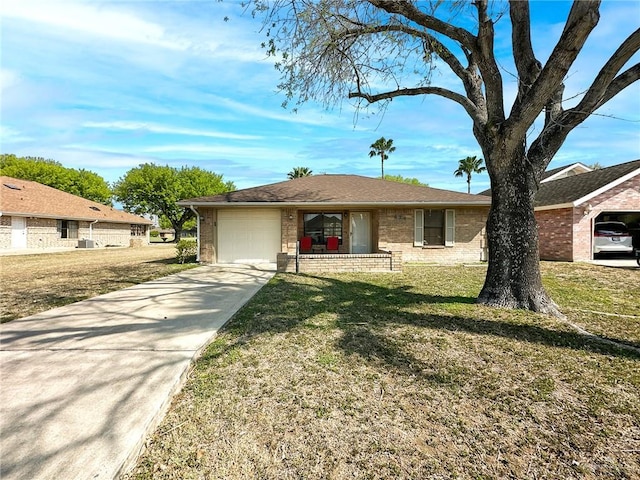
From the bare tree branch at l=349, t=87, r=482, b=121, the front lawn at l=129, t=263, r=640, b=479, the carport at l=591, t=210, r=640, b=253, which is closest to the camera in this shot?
the front lawn at l=129, t=263, r=640, b=479

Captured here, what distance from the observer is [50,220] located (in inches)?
991

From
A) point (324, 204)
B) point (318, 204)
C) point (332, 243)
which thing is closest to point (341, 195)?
point (324, 204)

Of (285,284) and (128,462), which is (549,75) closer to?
(128,462)

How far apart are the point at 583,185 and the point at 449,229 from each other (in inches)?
268

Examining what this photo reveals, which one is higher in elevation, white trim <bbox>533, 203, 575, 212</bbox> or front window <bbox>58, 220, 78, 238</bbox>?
white trim <bbox>533, 203, 575, 212</bbox>

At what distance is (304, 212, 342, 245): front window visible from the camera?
1604 centimetres

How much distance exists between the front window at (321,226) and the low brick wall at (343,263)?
476 cm

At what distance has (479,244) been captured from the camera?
1445cm

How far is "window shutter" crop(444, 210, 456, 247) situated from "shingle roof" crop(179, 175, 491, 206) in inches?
34.2

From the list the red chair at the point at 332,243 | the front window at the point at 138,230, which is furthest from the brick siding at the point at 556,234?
the front window at the point at 138,230

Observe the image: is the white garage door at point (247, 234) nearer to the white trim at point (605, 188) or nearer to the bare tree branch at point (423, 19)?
the bare tree branch at point (423, 19)

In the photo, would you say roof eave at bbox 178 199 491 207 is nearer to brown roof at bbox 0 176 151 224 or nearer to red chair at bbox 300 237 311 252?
red chair at bbox 300 237 311 252

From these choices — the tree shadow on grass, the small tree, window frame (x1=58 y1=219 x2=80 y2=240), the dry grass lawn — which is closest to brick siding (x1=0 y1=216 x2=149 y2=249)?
window frame (x1=58 y1=219 x2=80 y2=240)

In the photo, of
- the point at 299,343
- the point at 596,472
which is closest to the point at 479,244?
the point at 299,343
